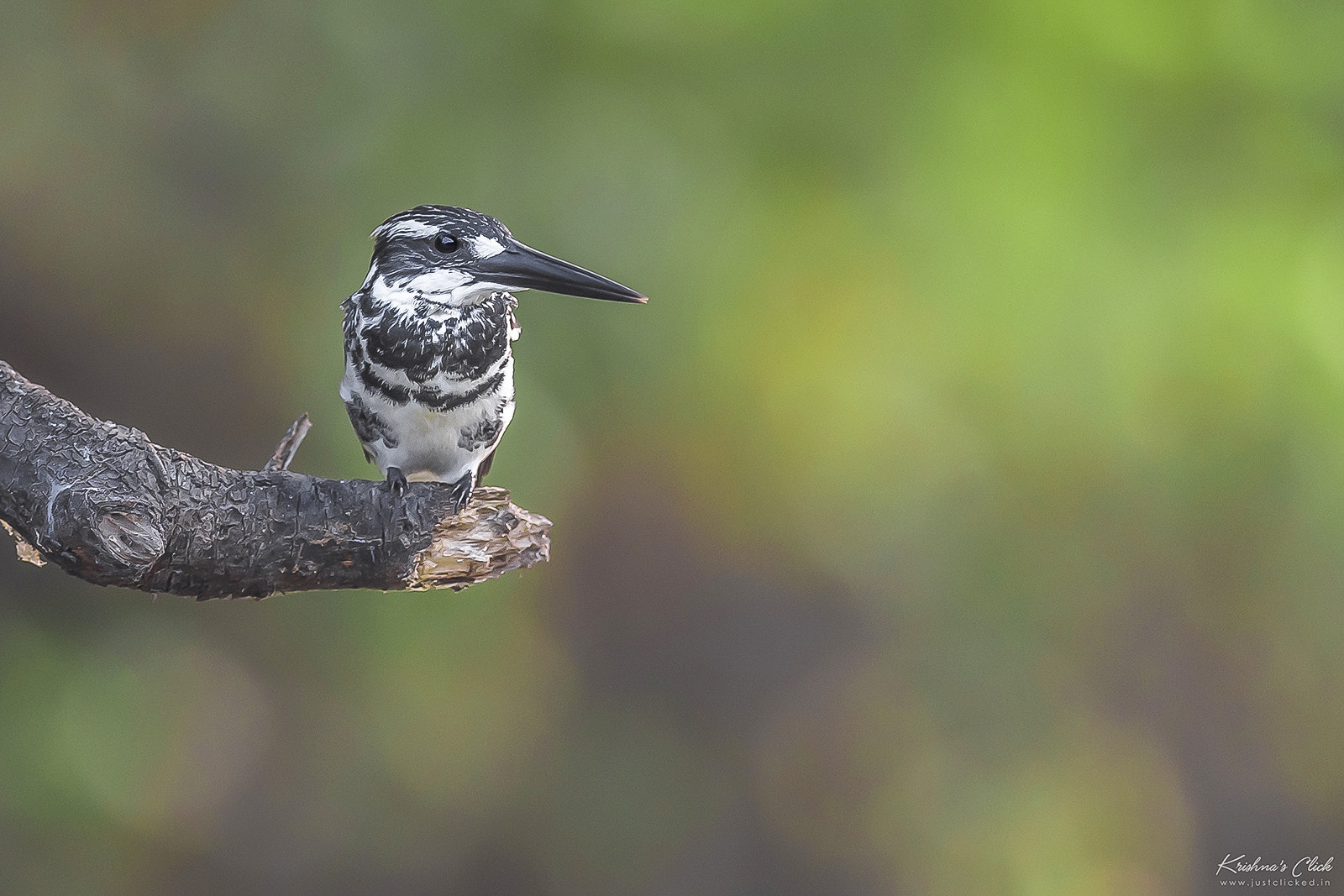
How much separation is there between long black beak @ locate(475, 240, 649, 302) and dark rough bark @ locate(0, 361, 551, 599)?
1.00ft

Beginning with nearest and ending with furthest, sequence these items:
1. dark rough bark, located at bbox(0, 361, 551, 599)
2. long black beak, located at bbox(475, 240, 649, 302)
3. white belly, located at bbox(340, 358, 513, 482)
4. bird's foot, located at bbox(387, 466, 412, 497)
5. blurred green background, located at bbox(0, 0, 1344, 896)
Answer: dark rough bark, located at bbox(0, 361, 551, 599), bird's foot, located at bbox(387, 466, 412, 497), long black beak, located at bbox(475, 240, 649, 302), white belly, located at bbox(340, 358, 513, 482), blurred green background, located at bbox(0, 0, 1344, 896)

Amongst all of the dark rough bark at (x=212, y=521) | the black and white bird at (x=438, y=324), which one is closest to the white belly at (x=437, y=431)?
the black and white bird at (x=438, y=324)

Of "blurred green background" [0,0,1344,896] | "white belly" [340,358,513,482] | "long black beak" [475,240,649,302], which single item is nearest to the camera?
"long black beak" [475,240,649,302]

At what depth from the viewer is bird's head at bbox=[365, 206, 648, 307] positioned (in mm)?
1622

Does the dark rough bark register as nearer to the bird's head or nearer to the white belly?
the white belly

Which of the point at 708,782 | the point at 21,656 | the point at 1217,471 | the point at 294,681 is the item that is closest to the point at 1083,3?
the point at 1217,471

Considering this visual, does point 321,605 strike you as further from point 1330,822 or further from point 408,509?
point 1330,822

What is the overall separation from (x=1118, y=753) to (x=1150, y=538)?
24.1 inches

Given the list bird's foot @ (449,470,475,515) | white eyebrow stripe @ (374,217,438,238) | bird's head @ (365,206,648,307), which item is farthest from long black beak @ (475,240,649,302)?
bird's foot @ (449,470,475,515)

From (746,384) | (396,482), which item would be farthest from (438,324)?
(746,384)

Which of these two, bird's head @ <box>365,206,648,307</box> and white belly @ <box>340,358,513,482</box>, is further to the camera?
white belly @ <box>340,358,513,482</box>

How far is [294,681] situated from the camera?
117 inches

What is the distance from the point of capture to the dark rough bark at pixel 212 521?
4.01 feet

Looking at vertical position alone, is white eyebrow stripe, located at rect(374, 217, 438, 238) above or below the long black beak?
above
